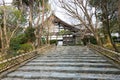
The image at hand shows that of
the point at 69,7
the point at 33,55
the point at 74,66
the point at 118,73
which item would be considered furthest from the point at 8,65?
the point at 69,7

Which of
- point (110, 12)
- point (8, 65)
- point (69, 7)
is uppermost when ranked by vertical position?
point (69, 7)

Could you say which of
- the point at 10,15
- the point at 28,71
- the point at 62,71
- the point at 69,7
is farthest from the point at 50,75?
the point at 10,15

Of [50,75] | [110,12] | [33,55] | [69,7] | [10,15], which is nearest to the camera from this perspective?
[50,75]

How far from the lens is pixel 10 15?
66.9 ft

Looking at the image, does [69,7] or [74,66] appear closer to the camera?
[74,66]

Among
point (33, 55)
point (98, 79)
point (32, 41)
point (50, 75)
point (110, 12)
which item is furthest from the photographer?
point (32, 41)

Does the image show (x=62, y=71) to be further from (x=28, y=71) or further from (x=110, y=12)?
(x=110, y=12)

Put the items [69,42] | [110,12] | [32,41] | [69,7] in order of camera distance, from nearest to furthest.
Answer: [110,12] < [69,7] < [32,41] < [69,42]

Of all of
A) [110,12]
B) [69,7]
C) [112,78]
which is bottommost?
[112,78]

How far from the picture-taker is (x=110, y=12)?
23.4 feet

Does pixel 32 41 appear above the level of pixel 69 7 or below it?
below

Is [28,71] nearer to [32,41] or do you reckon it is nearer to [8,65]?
[8,65]

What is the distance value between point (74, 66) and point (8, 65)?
2804 millimetres

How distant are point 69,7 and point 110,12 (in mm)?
7025
